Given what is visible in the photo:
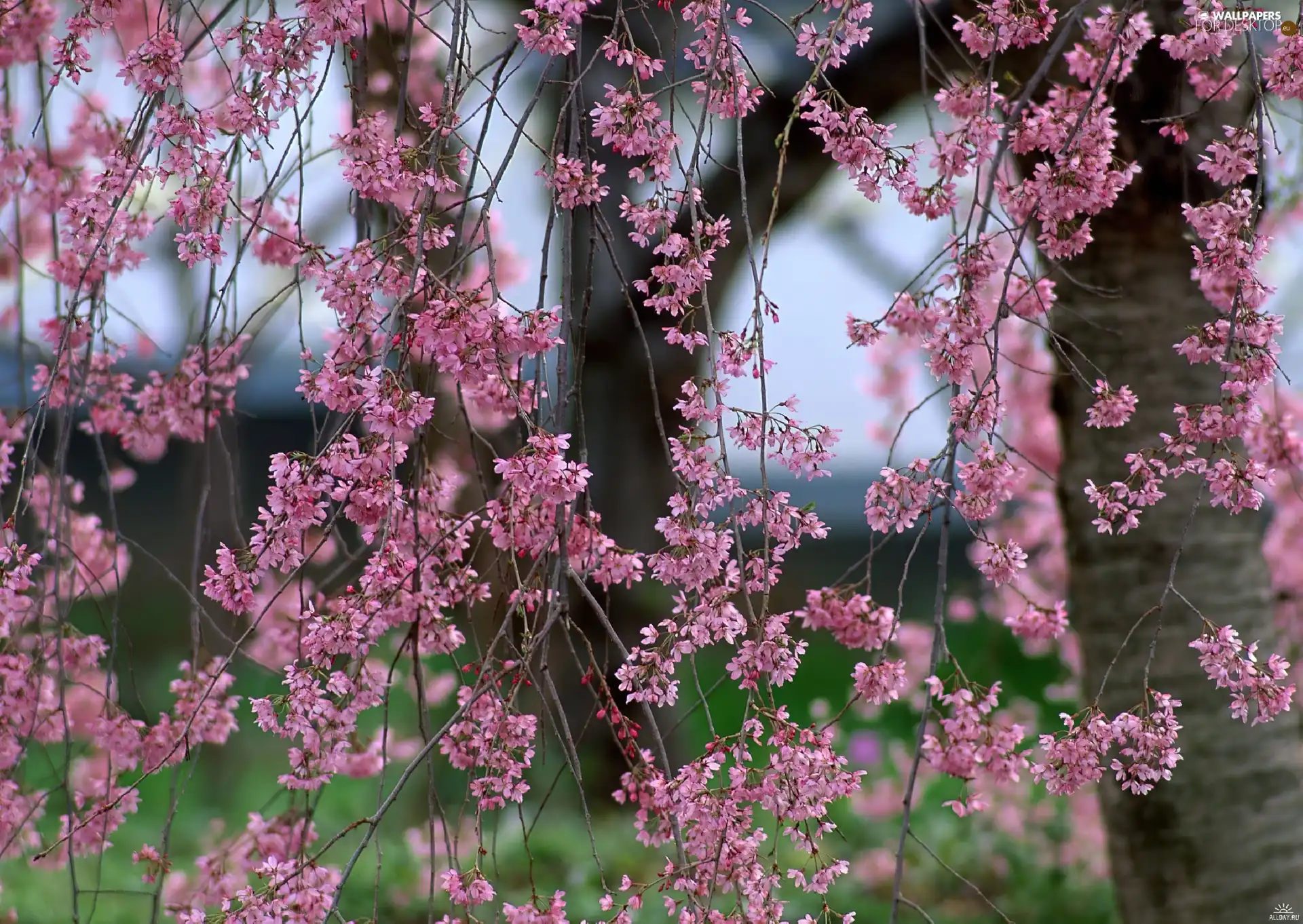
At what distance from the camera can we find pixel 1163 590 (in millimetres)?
2301

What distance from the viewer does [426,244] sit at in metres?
1.37

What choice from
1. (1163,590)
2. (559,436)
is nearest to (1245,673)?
(559,436)

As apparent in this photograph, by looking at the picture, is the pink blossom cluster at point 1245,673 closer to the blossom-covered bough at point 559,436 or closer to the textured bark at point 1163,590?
the blossom-covered bough at point 559,436

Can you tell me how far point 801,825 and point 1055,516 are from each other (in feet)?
9.53

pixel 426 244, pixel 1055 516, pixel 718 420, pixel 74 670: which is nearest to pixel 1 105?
pixel 74 670

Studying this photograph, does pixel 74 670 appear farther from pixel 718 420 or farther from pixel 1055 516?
pixel 1055 516

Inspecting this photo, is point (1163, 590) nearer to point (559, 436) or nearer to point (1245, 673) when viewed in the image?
point (1245, 673)

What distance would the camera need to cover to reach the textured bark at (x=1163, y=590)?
2326mm

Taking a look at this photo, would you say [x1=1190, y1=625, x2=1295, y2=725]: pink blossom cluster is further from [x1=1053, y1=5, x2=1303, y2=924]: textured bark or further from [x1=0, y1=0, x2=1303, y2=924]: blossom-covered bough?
[x1=1053, y1=5, x2=1303, y2=924]: textured bark

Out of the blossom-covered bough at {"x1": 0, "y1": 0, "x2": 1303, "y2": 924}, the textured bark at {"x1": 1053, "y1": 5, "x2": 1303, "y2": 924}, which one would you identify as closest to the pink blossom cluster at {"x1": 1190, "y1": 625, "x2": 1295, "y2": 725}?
the blossom-covered bough at {"x1": 0, "y1": 0, "x2": 1303, "y2": 924}

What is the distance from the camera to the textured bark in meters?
2.33

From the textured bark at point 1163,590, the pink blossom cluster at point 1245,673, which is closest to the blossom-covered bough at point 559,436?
the pink blossom cluster at point 1245,673

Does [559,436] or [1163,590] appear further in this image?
[1163,590]

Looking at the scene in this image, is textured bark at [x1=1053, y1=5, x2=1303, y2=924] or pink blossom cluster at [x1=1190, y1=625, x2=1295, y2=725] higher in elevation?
textured bark at [x1=1053, y1=5, x2=1303, y2=924]
